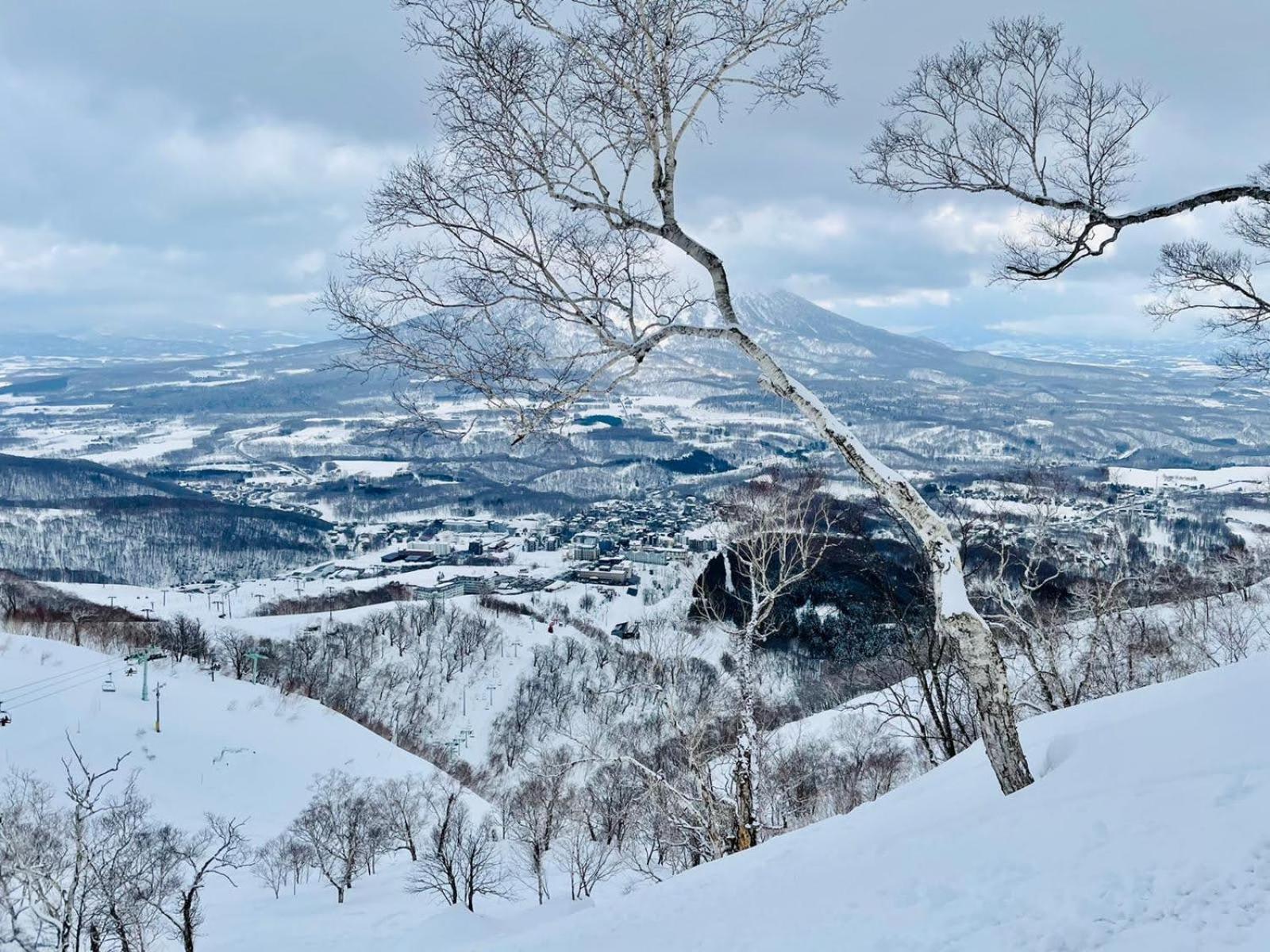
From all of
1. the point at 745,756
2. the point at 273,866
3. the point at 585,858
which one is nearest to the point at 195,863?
the point at 273,866

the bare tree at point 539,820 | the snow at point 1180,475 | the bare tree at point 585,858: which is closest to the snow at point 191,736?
the bare tree at point 539,820

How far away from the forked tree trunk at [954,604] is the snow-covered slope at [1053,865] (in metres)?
0.27

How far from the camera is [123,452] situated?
159 meters

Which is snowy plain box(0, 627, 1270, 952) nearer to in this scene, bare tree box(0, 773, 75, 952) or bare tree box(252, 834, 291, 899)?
bare tree box(0, 773, 75, 952)

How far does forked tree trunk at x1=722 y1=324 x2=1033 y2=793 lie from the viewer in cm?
510

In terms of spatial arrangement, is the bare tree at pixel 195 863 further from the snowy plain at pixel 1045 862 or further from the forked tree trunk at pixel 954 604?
the forked tree trunk at pixel 954 604

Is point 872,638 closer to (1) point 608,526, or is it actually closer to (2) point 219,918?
(2) point 219,918

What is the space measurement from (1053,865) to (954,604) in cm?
187

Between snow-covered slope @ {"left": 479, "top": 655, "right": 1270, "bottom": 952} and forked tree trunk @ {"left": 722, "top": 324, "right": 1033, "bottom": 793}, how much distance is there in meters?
0.27

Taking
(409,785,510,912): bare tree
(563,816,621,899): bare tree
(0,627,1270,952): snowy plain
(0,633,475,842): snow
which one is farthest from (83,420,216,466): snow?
(0,627,1270,952): snowy plain

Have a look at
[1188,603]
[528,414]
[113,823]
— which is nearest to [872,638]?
[1188,603]

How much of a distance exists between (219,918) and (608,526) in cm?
7651

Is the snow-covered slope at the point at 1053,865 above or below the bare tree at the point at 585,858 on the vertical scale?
above

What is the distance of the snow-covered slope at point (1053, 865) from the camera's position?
3217mm
